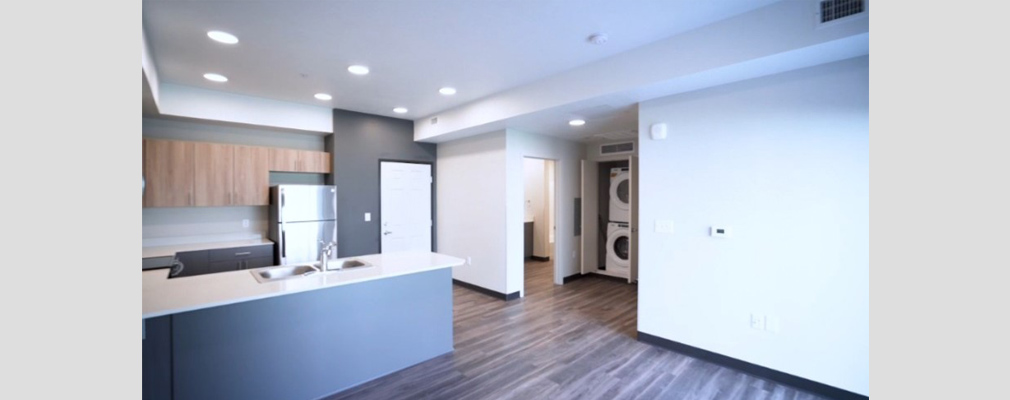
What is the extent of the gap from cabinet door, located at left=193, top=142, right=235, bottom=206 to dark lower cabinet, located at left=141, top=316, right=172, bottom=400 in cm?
255

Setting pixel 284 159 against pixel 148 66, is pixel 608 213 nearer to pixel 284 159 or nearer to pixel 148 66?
pixel 284 159

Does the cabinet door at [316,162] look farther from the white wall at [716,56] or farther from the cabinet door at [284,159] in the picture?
the white wall at [716,56]

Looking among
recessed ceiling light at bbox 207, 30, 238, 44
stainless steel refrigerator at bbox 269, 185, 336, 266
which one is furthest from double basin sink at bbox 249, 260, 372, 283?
recessed ceiling light at bbox 207, 30, 238, 44

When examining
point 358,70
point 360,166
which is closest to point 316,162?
point 360,166

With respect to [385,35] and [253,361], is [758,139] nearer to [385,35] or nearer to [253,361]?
[385,35]

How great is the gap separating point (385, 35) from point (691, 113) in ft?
7.80

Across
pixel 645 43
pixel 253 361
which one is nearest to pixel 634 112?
pixel 645 43

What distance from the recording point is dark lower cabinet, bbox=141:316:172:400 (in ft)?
6.32

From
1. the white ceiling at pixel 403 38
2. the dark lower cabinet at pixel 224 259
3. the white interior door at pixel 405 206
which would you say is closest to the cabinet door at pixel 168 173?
the dark lower cabinet at pixel 224 259

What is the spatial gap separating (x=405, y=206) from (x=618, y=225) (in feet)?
10.6

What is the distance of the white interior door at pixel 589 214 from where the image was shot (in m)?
5.74

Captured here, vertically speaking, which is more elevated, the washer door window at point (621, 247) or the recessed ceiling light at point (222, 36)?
the recessed ceiling light at point (222, 36)

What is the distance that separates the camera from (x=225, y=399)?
2162 mm

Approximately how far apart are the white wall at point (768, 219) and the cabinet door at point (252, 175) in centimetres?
412
